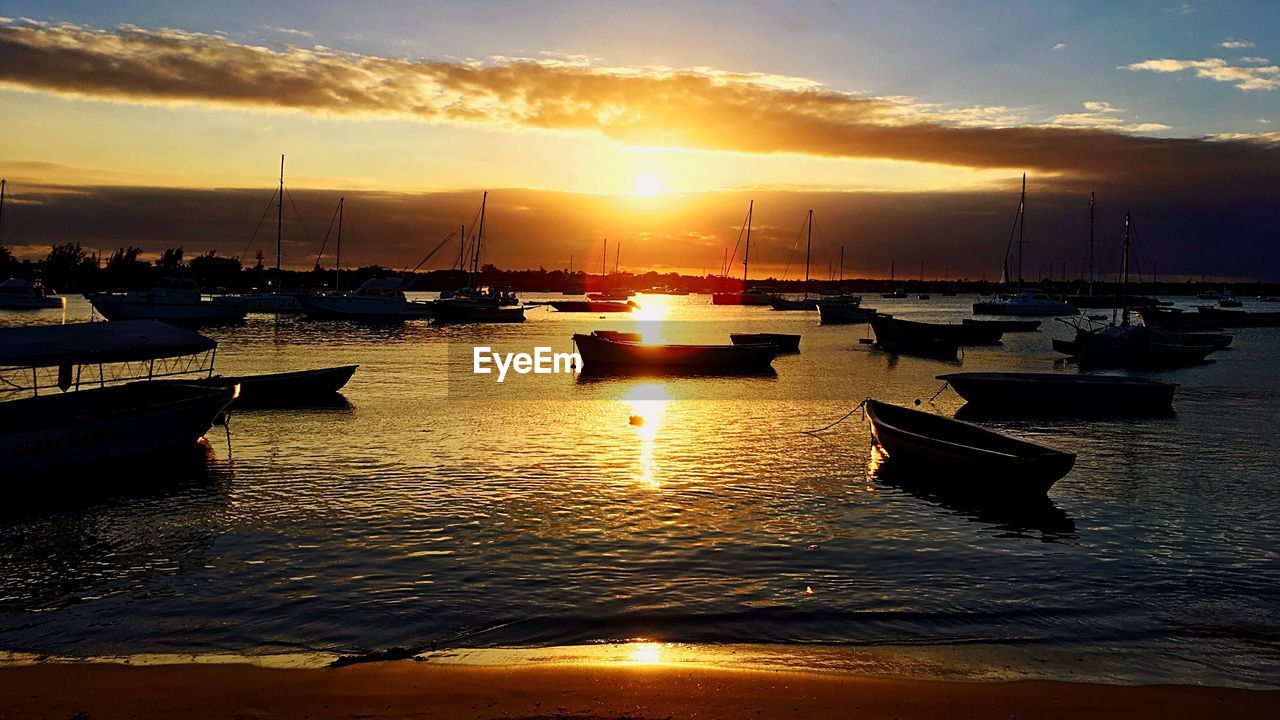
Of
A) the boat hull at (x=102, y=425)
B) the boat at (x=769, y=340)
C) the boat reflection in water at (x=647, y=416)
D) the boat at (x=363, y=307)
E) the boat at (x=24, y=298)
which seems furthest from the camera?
the boat at (x=24, y=298)

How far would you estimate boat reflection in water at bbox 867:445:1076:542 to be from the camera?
18.1 meters

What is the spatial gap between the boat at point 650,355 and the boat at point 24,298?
126m

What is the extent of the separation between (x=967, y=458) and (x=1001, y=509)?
58.0 inches

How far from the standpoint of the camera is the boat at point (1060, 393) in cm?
3675

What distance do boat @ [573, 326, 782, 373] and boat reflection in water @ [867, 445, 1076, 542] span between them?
31.8 metres

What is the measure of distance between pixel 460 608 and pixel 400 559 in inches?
109

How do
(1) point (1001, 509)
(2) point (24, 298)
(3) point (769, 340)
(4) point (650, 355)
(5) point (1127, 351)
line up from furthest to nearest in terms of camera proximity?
(2) point (24, 298), (3) point (769, 340), (5) point (1127, 351), (4) point (650, 355), (1) point (1001, 509)

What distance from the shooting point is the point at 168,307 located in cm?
10081

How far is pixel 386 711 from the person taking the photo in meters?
8.83

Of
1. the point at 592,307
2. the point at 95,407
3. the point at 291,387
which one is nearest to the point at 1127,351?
the point at 291,387

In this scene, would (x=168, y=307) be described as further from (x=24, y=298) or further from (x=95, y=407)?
(x=95, y=407)

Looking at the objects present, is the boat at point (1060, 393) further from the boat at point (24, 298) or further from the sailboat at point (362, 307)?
the boat at point (24, 298)

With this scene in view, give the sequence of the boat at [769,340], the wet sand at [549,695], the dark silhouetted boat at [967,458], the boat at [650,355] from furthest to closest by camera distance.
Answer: the boat at [769,340], the boat at [650,355], the dark silhouetted boat at [967,458], the wet sand at [549,695]

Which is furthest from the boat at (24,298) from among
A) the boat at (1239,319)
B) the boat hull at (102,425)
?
the boat at (1239,319)
